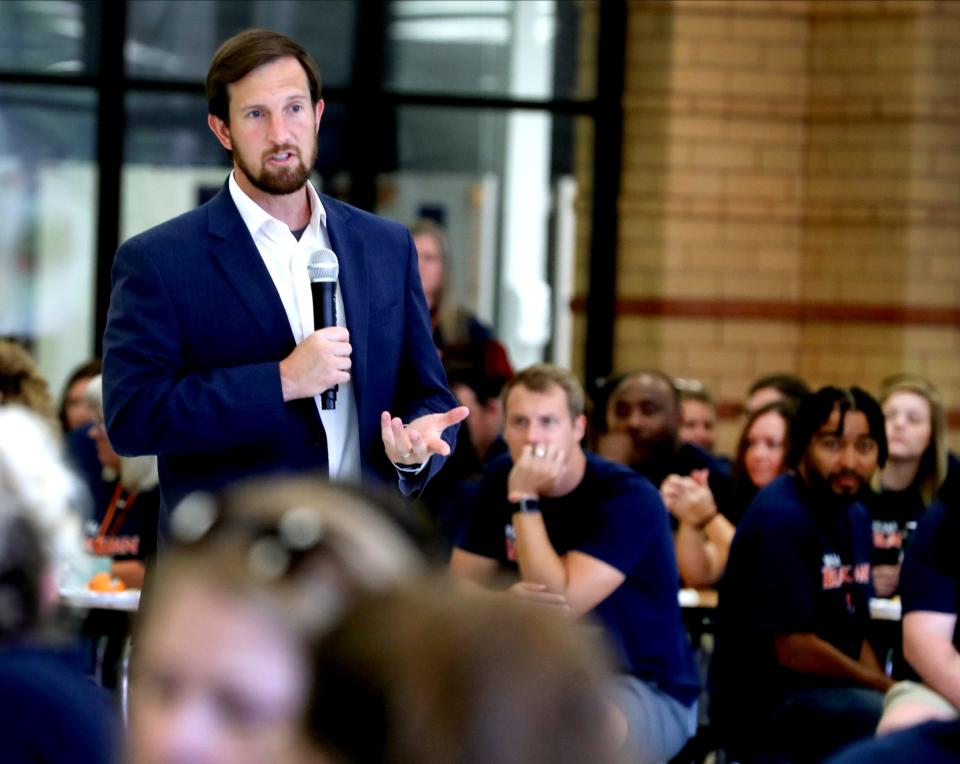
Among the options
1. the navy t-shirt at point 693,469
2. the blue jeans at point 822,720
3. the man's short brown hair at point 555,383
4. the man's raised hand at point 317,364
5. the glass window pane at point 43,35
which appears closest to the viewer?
the man's raised hand at point 317,364

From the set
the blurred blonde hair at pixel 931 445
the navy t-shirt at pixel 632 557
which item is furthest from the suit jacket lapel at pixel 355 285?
the blurred blonde hair at pixel 931 445

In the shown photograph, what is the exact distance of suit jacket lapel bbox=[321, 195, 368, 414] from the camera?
314cm

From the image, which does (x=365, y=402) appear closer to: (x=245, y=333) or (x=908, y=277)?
(x=245, y=333)

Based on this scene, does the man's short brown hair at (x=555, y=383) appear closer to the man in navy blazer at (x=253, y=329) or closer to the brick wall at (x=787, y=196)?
the man in navy blazer at (x=253, y=329)

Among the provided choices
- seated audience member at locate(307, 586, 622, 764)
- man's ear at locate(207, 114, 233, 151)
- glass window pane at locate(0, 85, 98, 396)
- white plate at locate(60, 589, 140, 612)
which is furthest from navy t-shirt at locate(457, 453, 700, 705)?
glass window pane at locate(0, 85, 98, 396)

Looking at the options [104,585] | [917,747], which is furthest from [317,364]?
[104,585]

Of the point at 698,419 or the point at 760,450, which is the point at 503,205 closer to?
the point at 698,419

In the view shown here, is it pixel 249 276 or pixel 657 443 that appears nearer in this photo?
pixel 249 276

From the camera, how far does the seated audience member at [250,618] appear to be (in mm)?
1103

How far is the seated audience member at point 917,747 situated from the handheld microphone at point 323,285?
146cm

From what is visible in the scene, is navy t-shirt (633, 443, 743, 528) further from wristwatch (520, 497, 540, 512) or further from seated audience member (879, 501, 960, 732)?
seated audience member (879, 501, 960, 732)

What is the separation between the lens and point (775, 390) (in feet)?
24.0

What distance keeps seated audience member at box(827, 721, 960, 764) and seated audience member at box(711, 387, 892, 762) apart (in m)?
3.05

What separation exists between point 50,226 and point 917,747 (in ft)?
26.4
